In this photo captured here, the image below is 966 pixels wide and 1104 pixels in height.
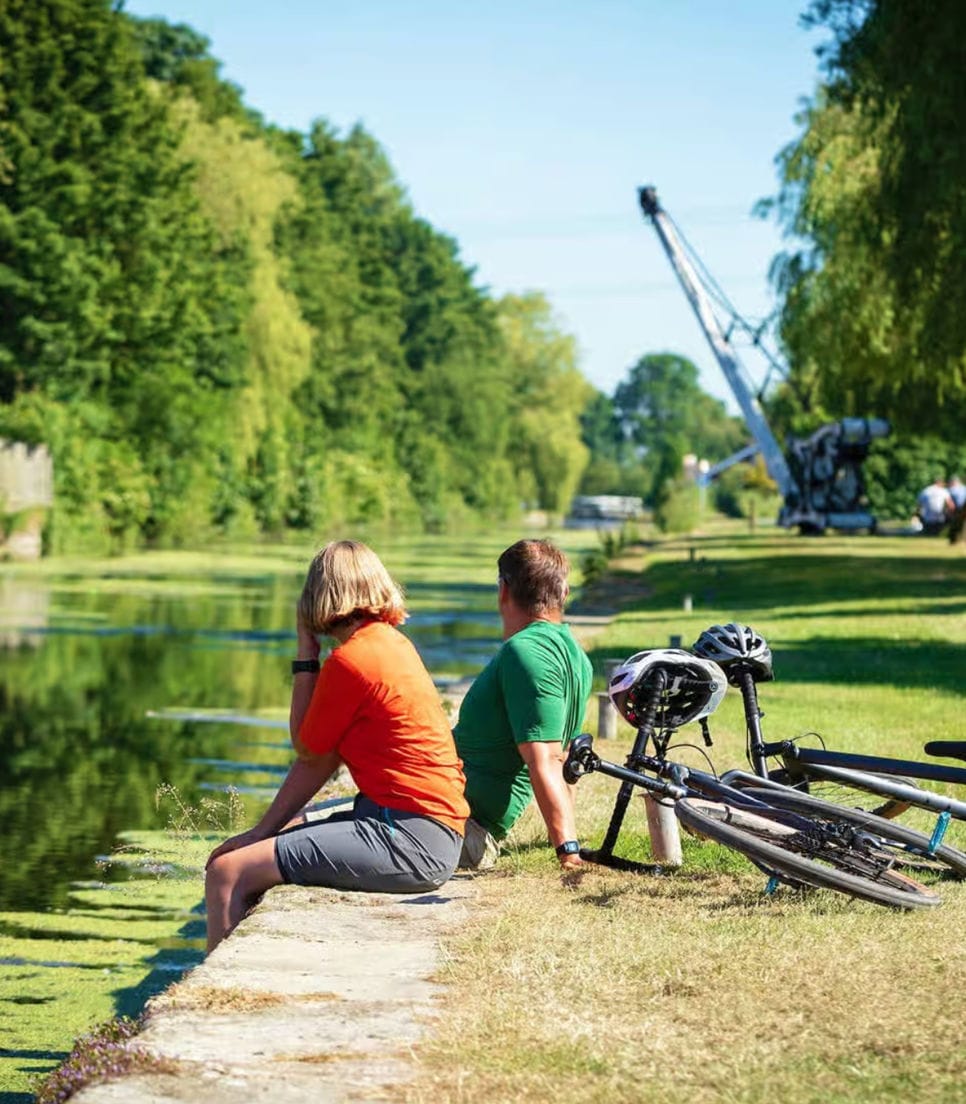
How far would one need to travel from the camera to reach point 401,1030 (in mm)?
5848

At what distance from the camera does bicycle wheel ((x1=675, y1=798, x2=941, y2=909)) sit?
7.35 metres

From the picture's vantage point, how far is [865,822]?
7.64 metres

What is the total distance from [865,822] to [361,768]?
72.4 inches

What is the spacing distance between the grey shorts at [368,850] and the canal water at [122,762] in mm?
1251

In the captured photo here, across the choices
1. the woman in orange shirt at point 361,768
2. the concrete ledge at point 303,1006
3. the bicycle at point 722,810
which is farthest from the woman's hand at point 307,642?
the bicycle at point 722,810

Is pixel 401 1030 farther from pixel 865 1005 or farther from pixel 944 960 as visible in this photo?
pixel 944 960

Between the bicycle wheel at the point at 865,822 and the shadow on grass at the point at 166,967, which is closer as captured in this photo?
the bicycle wheel at the point at 865,822

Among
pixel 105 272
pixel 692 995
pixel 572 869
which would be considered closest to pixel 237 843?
pixel 572 869

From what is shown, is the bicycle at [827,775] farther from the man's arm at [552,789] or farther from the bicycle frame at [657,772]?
the man's arm at [552,789]

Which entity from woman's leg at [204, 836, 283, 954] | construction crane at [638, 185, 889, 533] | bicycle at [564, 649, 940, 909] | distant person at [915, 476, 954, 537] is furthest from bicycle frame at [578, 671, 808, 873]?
construction crane at [638, 185, 889, 533]

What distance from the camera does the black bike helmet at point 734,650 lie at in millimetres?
8281

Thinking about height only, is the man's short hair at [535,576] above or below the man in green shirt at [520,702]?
above

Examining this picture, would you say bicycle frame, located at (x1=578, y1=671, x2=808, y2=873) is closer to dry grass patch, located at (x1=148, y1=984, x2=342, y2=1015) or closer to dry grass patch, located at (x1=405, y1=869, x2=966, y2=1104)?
dry grass patch, located at (x1=405, y1=869, x2=966, y2=1104)

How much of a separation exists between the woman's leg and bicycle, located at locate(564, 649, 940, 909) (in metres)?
1.14
